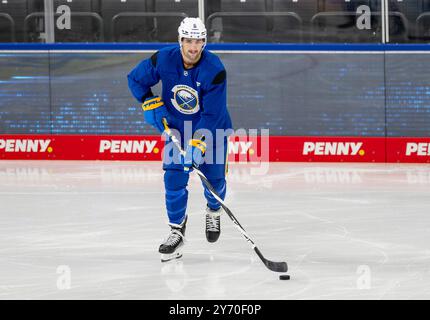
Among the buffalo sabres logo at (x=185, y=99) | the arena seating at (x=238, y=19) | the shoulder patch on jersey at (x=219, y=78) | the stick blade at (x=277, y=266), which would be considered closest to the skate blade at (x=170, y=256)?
the stick blade at (x=277, y=266)

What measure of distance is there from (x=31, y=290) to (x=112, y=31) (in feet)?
20.2

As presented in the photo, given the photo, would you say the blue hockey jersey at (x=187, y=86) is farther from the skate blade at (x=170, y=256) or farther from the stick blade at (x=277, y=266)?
the stick blade at (x=277, y=266)

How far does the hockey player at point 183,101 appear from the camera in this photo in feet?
18.2

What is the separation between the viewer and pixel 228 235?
6.32 metres

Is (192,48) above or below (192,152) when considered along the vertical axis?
above

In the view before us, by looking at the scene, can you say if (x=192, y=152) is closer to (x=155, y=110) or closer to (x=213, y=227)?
(x=155, y=110)

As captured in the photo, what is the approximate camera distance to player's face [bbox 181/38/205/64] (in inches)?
215

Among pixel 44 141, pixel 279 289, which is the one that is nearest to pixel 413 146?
pixel 44 141

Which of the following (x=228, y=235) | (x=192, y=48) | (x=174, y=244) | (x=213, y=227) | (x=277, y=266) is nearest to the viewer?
(x=277, y=266)

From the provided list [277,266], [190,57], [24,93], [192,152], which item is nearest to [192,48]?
[190,57]

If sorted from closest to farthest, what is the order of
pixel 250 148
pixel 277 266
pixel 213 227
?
1. pixel 277 266
2. pixel 213 227
3. pixel 250 148

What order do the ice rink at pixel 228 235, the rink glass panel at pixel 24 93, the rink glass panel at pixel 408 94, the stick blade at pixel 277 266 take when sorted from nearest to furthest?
the ice rink at pixel 228 235 → the stick blade at pixel 277 266 → the rink glass panel at pixel 408 94 → the rink glass panel at pixel 24 93

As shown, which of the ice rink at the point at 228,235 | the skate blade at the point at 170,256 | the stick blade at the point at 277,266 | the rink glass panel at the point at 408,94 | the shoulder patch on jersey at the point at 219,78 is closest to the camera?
the ice rink at the point at 228,235

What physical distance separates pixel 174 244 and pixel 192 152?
19.7 inches
